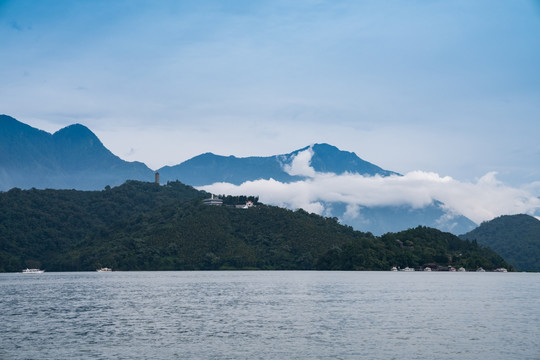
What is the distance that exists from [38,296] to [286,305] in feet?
188

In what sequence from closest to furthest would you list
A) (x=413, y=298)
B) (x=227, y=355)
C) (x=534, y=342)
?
(x=227, y=355) → (x=534, y=342) → (x=413, y=298)

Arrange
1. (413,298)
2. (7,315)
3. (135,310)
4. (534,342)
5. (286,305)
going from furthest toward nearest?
(413,298), (286,305), (135,310), (7,315), (534,342)

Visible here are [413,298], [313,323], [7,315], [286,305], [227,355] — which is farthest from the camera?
[413,298]

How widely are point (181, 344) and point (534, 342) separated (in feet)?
116

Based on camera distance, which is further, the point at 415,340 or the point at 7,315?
the point at 7,315

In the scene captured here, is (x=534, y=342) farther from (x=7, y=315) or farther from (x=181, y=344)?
(x=7, y=315)

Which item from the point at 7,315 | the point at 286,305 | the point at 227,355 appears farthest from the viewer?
the point at 286,305

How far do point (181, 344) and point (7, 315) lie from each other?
39.6 metres

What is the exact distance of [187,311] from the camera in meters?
96.0

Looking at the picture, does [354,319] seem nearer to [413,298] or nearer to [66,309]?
[413,298]

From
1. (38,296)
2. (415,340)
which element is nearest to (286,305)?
(415,340)

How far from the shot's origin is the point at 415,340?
65250 millimetres

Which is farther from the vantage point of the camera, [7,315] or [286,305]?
[286,305]

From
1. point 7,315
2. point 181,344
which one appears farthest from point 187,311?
point 181,344
